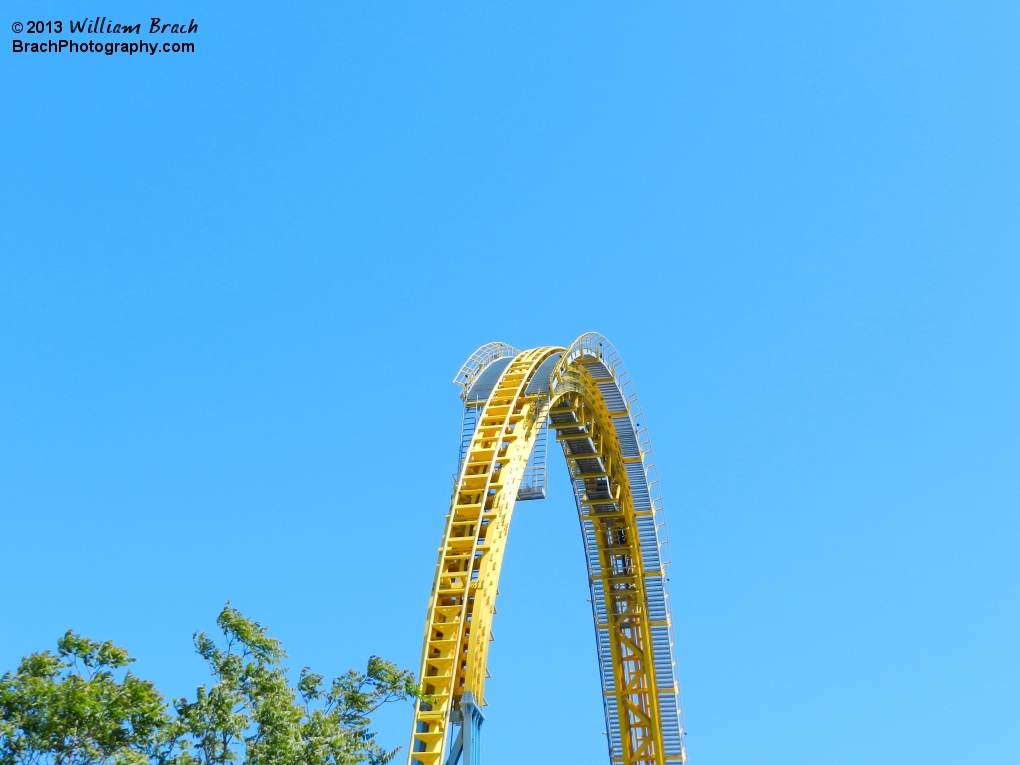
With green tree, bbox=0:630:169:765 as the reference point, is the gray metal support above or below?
above

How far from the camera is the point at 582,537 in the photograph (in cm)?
4219

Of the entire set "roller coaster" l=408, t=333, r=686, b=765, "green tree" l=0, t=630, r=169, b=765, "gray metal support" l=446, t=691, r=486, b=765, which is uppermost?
"roller coaster" l=408, t=333, r=686, b=765

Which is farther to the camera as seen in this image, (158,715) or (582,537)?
(582,537)

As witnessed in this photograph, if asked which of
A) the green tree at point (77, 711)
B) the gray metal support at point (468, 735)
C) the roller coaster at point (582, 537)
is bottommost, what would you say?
the green tree at point (77, 711)

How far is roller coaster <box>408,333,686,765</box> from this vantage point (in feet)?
87.8

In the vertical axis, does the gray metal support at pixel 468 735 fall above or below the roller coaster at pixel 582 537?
below

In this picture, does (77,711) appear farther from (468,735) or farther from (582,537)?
(582,537)

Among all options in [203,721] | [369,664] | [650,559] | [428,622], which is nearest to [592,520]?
[650,559]

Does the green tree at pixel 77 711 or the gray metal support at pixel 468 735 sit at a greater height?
the gray metal support at pixel 468 735

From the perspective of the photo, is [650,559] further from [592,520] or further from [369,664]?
[369,664]

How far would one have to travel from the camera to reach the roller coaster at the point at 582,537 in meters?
26.8

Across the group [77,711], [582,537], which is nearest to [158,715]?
[77,711]

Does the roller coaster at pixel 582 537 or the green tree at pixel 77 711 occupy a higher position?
the roller coaster at pixel 582 537

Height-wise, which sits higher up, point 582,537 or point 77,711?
point 582,537
